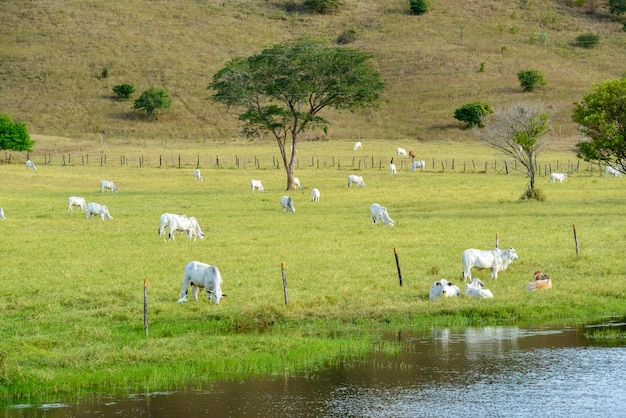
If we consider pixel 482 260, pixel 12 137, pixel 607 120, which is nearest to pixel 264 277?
pixel 482 260

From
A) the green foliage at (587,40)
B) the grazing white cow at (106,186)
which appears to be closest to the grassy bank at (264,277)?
the grazing white cow at (106,186)

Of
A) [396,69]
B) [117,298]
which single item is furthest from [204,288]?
[396,69]

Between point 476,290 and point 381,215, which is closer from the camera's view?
point 476,290

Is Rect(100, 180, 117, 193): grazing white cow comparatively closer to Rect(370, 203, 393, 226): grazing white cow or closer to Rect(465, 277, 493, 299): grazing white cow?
Rect(370, 203, 393, 226): grazing white cow

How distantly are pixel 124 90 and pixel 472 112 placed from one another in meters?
44.0

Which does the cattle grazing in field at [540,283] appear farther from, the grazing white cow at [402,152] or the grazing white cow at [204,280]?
the grazing white cow at [402,152]

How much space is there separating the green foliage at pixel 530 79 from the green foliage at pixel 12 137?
61.3 meters

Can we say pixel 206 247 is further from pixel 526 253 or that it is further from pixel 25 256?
pixel 526 253

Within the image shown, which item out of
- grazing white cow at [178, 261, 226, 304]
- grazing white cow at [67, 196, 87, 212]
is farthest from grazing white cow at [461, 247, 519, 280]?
grazing white cow at [67, 196, 87, 212]

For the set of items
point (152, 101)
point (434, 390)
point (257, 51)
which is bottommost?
point (434, 390)

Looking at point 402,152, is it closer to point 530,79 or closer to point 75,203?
point 530,79

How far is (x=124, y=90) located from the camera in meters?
120

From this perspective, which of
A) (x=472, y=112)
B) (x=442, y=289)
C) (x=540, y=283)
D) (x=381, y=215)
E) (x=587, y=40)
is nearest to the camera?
(x=442, y=289)

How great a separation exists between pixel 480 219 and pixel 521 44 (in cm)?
10227
